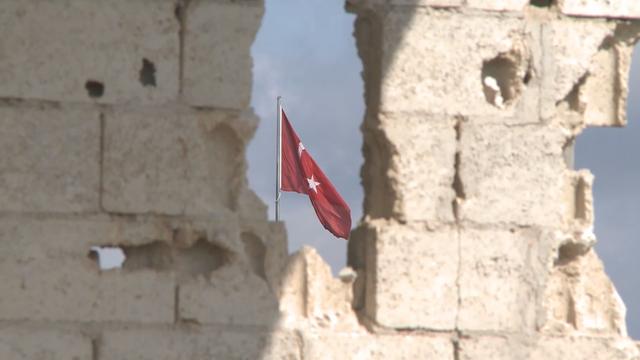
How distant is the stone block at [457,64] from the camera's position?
30.9 feet

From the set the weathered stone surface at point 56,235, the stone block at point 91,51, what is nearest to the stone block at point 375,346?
the weathered stone surface at point 56,235

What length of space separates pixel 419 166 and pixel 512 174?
→ 50 centimetres

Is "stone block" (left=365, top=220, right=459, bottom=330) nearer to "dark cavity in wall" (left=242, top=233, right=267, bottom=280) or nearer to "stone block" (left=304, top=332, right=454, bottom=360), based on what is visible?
"stone block" (left=304, top=332, right=454, bottom=360)

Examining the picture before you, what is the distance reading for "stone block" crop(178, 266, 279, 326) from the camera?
9266 mm

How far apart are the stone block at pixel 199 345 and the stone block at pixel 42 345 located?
0.36 ft

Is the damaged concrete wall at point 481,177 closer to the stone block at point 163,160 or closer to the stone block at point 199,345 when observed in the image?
the stone block at point 199,345

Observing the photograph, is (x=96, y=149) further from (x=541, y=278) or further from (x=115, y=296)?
(x=541, y=278)

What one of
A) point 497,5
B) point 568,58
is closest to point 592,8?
point 568,58

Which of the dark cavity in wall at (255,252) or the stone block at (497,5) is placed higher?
the stone block at (497,5)

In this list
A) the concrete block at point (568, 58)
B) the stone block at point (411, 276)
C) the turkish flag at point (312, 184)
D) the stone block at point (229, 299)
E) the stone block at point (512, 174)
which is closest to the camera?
the stone block at point (229, 299)

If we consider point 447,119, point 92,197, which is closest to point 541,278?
point 447,119

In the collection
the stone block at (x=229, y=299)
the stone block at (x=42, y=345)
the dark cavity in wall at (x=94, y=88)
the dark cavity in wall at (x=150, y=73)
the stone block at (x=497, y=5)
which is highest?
the stone block at (x=497, y=5)

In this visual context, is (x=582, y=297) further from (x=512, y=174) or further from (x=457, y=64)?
(x=457, y=64)

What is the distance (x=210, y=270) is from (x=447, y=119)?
144cm
